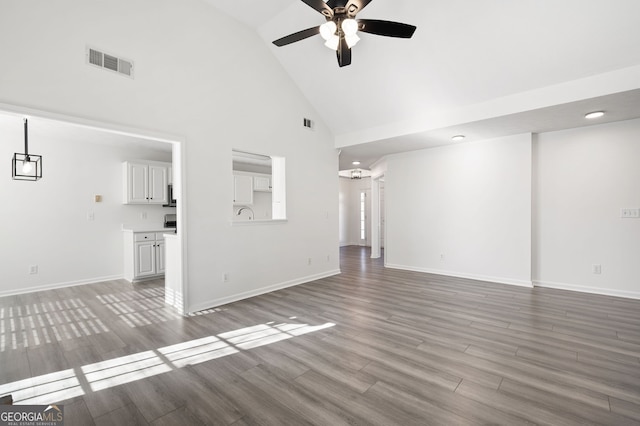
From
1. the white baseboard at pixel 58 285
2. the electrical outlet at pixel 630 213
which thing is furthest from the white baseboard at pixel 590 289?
the white baseboard at pixel 58 285

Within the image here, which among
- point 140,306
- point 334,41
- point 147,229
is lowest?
point 140,306

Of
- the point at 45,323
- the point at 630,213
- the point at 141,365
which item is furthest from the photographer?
the point at 630,213

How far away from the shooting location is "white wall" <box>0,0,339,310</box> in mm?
2701

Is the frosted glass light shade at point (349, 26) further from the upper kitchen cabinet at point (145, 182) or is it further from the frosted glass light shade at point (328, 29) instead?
the upper kitchen cabinet at point (145, 182)

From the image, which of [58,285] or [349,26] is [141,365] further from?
[58,285]

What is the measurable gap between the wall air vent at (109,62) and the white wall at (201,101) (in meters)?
0.06

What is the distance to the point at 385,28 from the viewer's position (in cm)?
270

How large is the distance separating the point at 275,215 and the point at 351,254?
429 centimetres

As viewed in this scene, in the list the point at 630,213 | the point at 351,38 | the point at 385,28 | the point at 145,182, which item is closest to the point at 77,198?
the point at 145,182

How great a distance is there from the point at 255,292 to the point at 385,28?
3.81m

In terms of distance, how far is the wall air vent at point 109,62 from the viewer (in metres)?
2.96

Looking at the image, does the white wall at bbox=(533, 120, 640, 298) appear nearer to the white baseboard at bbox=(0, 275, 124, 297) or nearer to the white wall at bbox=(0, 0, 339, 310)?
the white wall at bbox=(0, 0, 339, 310)

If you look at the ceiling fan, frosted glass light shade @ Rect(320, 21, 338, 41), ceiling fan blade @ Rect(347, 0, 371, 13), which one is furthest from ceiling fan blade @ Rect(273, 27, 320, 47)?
ceiling fan blade @ Rect(347, 0, 371, 13)

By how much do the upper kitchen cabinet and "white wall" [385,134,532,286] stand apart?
193 inches
